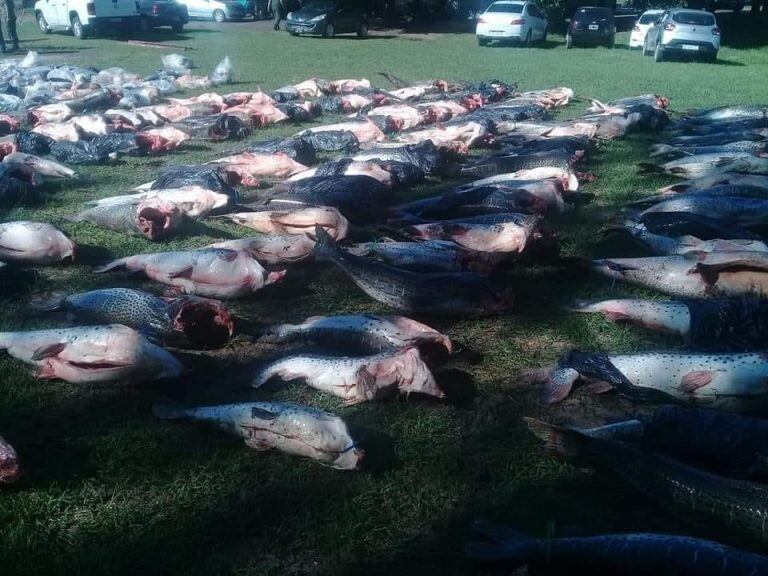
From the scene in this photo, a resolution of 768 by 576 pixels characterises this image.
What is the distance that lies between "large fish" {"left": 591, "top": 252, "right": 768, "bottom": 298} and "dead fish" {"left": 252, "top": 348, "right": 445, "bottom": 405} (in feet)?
7.62

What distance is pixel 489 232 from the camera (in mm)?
6441

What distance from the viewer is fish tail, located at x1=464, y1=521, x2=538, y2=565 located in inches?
123

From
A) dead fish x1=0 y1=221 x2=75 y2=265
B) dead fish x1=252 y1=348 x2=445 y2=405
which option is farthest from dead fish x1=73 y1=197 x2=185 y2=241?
dead fish x1=252 y1=348 x2=445 y2=405

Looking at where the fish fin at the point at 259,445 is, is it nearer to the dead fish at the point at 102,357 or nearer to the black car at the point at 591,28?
the dead fish at the point at 102,357

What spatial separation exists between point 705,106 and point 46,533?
50.9 feet

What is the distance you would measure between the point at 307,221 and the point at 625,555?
4.30 m

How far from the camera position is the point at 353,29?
33.2m

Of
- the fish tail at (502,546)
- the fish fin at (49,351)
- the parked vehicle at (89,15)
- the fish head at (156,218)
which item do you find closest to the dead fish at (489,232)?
the fish head at (156,218)

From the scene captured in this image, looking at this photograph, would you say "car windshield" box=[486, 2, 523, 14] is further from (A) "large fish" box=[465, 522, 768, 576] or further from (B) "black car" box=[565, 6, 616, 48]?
(A) "large fish" box=[465, 522, 768, 576]

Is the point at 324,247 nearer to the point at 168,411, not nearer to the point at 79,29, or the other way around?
the point at 168,411

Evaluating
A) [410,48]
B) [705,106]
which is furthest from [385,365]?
[410,48]

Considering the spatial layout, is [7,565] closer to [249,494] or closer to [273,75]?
[249,494]

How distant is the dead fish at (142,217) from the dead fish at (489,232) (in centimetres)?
205

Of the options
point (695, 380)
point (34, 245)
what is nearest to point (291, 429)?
point (695, 380)
